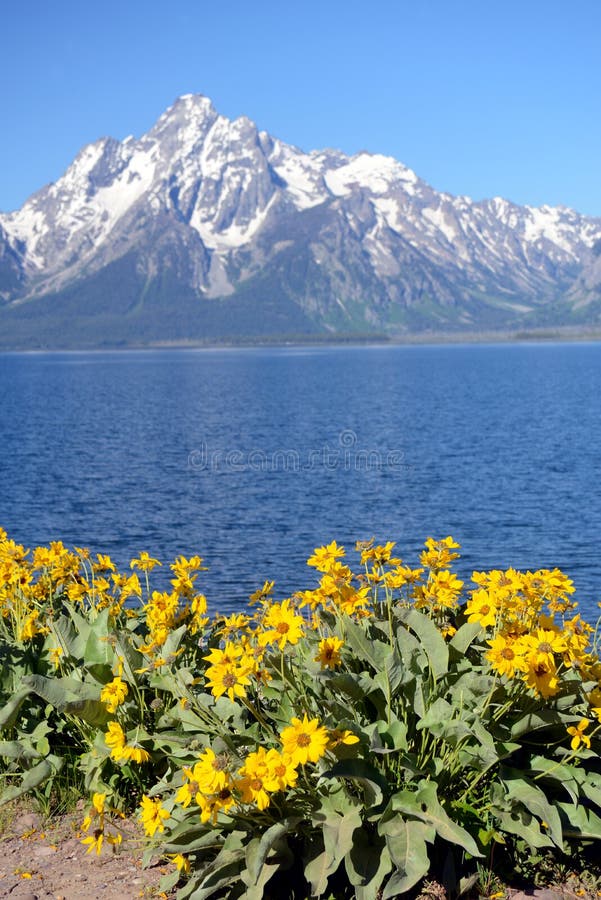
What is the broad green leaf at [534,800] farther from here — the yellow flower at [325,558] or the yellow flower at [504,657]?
the yellow flower at [325,558]

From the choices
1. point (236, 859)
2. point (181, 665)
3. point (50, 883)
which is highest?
point (181, 665)

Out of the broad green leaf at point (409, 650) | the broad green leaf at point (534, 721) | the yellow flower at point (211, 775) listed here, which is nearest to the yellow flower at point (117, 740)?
the yellow flower at point (211, 775)

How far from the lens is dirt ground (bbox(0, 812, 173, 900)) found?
266 inches

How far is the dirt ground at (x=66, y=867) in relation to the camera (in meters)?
6.76

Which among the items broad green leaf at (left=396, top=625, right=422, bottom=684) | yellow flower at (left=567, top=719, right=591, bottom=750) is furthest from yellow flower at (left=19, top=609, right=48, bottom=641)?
yellow flower at (left=567, top=719, right=591, bottom=750)

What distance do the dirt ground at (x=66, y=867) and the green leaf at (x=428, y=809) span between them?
6.23 ft

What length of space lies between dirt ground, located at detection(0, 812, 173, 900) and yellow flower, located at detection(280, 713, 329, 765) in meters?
2.03

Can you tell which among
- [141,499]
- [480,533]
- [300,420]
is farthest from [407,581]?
[300,420]

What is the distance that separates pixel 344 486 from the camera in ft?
168

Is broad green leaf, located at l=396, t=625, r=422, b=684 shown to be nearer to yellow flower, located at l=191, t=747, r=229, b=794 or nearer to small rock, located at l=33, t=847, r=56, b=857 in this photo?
yellow flower, located at l=191, t=747, r=229, b=794

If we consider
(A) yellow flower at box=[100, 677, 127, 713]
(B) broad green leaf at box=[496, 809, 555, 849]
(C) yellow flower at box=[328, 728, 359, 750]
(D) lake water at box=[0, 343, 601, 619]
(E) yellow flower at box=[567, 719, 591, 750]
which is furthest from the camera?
(D) lake water at box=[0, 343, 601, 619]

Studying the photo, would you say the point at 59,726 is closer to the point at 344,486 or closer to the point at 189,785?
the point at 189,785

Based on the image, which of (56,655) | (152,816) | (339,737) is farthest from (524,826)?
(56,655)

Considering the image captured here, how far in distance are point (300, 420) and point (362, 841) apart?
89.1 metres
